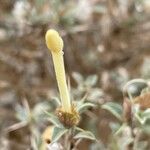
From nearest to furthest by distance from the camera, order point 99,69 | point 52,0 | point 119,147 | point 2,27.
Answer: point 119,147 < point 52,0 < point 2,27 < point 99,69

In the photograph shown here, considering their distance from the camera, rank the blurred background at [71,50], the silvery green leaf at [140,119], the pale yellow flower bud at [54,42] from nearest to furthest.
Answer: the pale yellow flower bud at [54,42] → the silvery green leaf at [140,119] → the blurred background at [71,50]

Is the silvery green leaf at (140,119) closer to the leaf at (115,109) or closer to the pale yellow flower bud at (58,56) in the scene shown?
the leaf at (115,109)

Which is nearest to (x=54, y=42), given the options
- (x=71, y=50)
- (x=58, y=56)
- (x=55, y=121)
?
(x=58, y=56)

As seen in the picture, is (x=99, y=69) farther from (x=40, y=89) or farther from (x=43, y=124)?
(x=43, y=124)

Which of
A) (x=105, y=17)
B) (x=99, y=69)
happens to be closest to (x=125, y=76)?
(x=99, y=69)

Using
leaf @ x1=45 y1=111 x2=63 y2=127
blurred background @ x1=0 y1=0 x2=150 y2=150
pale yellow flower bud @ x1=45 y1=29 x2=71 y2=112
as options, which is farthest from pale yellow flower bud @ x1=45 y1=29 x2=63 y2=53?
blurred background @ x1=0 y1=0 x2=150 y2=150

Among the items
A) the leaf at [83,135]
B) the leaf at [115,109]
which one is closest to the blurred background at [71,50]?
the leaf at [115,109]

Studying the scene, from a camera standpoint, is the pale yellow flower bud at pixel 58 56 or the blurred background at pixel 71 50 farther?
the blurred background at pixel 71 50

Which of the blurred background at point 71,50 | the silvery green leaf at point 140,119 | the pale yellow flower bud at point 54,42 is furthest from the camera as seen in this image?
the blurred background at point 71,50
